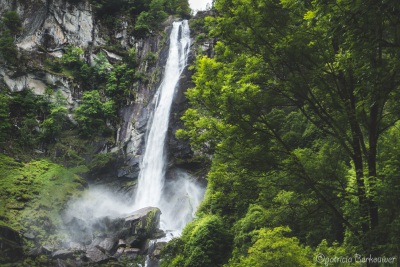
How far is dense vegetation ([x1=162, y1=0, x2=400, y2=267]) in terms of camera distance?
4.77 m

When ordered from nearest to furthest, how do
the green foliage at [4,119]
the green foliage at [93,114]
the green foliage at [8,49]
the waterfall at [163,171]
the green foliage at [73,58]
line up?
the waterfall at [163,171] < the green foliage at [4,119] < the green foliage at [8,49] < the green foliage at [93,114] < the green foliage at [73,58]

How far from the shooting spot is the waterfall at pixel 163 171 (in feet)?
87.9

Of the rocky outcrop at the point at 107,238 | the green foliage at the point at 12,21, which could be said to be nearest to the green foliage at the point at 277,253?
the rocky outcrop at the point at 107,238

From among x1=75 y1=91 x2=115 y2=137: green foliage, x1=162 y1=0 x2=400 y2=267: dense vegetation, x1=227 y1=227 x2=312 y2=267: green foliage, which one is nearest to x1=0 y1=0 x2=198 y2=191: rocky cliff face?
x1=75 y1=91 x2=115 y2=137: green foliage

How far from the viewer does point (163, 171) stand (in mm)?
28547

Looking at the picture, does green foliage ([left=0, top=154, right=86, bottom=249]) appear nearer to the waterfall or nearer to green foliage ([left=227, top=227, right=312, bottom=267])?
the waterfall

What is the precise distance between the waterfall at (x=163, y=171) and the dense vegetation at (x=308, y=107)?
19.0 metres

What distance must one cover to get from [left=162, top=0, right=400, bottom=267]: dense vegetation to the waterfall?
1902cm

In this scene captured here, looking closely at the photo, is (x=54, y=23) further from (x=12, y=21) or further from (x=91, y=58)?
(x=91, y=58)

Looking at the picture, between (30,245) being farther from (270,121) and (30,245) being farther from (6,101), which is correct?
(270,121)

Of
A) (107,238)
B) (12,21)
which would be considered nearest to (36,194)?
(107,238)

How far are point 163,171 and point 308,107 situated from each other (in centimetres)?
2260

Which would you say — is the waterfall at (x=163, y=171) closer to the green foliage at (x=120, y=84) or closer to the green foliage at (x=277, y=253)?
the green foliage at (x=120, y=84)

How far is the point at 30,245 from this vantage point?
2134 centimetres
